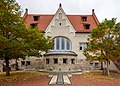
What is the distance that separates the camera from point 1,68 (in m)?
38.6

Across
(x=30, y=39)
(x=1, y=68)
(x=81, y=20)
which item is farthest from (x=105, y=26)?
(x=1, y=68)

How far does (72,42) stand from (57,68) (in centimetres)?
682

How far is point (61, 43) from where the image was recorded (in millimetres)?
39688

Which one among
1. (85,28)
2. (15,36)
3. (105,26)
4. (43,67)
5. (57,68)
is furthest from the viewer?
(85,28)

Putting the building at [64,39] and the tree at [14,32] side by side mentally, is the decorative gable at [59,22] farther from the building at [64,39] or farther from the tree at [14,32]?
the tree at [14,32]

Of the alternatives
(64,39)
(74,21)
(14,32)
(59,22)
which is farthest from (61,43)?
(14,32)

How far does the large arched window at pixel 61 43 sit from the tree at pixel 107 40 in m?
10.6

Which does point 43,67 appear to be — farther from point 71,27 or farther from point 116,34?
point 116,34

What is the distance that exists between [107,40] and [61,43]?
42.5 ft

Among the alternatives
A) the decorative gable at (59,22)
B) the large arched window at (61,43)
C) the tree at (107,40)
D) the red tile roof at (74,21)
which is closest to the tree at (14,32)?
the tree at (107,40)

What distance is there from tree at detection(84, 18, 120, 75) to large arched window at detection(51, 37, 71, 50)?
10649 mm

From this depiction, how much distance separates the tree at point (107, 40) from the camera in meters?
28.0

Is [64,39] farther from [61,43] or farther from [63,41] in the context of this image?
[61,43]

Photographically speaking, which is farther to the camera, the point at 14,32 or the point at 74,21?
the point at 74,21
